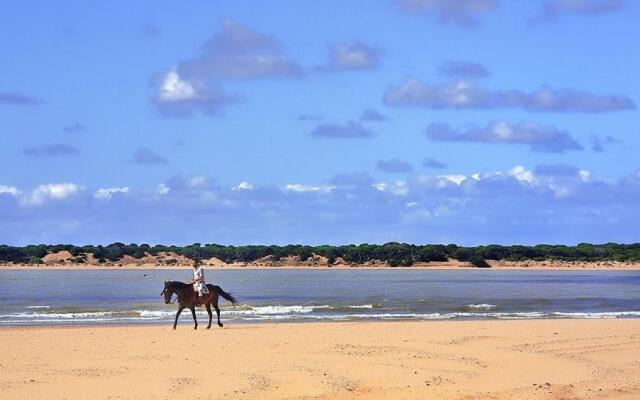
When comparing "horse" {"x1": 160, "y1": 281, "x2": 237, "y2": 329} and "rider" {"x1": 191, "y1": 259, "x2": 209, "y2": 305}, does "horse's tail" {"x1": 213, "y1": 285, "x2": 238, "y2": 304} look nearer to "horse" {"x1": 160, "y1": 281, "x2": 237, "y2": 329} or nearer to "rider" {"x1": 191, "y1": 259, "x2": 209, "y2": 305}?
"horse" {"x1": 160, "y1": 281, "x2": 237, "y2": 329}

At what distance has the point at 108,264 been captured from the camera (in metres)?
122


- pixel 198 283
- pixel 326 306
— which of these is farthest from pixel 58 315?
pixel 326 306

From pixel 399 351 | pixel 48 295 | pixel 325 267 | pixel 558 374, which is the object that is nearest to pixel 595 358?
pixel 558 374

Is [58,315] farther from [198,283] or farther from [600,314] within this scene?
[600,314]

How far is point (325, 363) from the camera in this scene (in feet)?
64.6

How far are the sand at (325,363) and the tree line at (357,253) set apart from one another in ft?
317

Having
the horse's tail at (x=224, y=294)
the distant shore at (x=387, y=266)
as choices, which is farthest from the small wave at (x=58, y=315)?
the distant shore at (x=387, y=266)

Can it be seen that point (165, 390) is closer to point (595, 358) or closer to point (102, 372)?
point (102, 372)

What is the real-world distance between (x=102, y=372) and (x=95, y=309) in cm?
2202

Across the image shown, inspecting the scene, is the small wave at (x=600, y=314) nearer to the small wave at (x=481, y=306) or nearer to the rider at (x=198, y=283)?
the small wave at (x=481, y=306)

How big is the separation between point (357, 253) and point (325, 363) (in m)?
106

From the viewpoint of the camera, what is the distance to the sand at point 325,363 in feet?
54.4

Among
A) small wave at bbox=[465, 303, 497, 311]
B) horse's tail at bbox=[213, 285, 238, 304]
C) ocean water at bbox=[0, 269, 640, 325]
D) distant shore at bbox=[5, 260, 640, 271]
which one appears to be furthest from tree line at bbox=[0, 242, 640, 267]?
horse's tail at bbox=[213, 285, 238, 304]

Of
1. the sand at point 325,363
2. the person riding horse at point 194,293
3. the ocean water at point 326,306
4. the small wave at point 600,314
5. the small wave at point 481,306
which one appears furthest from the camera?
the small wave at point 481,306
